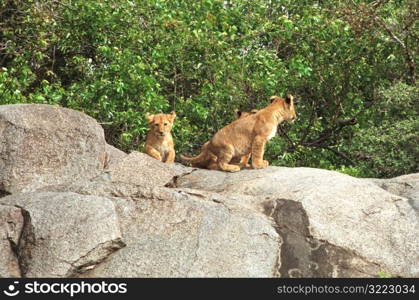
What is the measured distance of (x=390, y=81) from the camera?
18.8 meters

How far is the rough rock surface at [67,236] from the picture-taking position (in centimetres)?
891

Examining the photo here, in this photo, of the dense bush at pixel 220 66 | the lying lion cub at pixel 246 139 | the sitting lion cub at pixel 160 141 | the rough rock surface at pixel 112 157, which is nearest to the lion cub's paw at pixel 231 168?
the lying lion cub at pixel 246 139

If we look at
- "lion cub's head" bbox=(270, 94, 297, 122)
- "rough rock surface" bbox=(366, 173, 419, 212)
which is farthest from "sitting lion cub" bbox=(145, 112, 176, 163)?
"rough rock surface" bbox=(366, 173, 419, 212)

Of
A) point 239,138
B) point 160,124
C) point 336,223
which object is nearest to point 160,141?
point 160,124

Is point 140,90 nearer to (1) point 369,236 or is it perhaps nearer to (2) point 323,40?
(2) point 323,40

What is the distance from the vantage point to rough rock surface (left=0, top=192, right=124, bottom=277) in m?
8.91

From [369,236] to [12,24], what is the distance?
11.2m

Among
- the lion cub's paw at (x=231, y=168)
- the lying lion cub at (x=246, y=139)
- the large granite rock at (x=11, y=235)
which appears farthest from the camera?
the lying lion cub at (x=246, y=139)

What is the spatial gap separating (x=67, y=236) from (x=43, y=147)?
2.24 m

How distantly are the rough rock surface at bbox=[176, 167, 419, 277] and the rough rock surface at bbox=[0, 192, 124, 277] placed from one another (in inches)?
80.3

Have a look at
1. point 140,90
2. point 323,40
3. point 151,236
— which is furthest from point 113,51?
point 151,236

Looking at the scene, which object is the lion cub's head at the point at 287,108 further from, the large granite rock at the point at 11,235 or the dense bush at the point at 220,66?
the large granite rock at the point at 11,235

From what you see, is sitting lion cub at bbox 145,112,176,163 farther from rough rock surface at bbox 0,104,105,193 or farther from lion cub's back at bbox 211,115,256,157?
rough rock surface at bbox 0,104,105,193

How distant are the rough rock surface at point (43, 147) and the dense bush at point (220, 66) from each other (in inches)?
157
